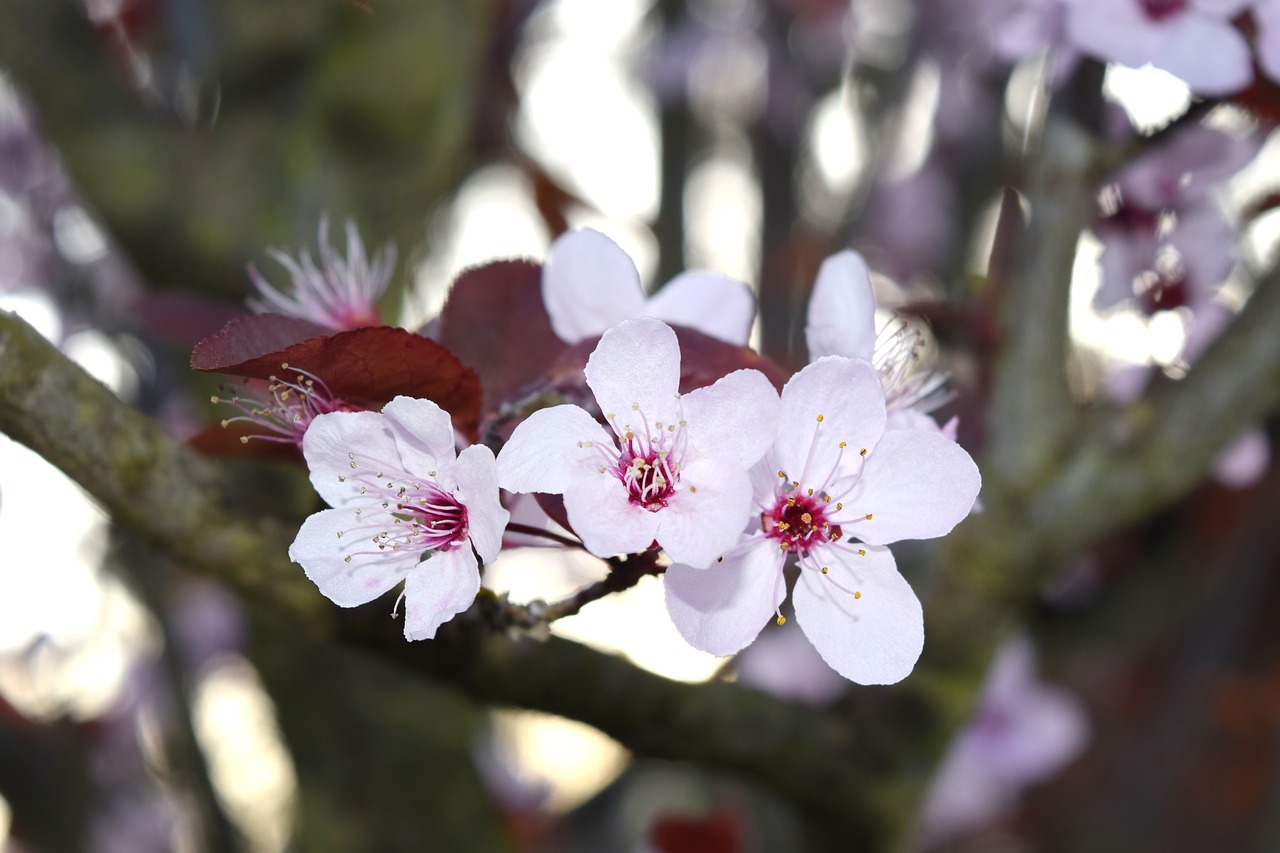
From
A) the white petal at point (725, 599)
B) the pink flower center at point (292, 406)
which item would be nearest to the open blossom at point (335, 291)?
the pink flower center at point (292, 406)

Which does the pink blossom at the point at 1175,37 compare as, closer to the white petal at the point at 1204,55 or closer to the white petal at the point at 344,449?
the white petal at the point at 1204,55

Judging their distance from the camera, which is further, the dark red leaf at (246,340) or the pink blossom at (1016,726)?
the pink blossom at (1016,726)

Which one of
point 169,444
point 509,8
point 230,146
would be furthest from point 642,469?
point 509,8

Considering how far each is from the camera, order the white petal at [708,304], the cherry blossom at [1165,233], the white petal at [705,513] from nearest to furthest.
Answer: the white petal at [705,513]
the white petal at [708,304]
the cherry blossom at [1165,233]

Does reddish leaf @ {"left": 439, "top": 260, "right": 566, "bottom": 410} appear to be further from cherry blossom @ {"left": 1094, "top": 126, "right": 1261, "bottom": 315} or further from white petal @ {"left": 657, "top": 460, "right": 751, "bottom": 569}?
cherry blossom @ {"left": 1094, "top": 126, "right": 1261, "bottom": 315}

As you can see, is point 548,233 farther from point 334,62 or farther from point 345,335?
point 345,335
